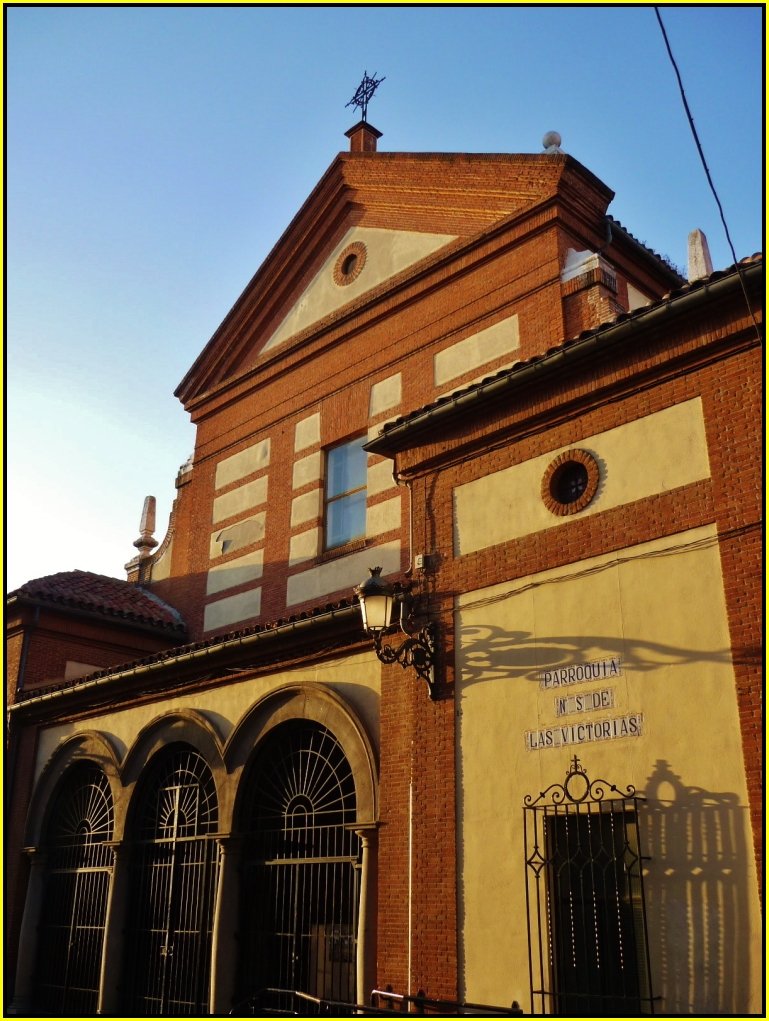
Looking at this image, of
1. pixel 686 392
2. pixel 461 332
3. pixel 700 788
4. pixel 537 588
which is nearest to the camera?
pixel 700 788

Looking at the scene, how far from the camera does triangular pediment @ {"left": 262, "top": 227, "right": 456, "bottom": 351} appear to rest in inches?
635

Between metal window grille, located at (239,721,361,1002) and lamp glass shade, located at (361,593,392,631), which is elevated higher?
lamp glass shade, located at (361,593,392,631)

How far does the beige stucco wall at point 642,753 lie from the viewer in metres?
6.91

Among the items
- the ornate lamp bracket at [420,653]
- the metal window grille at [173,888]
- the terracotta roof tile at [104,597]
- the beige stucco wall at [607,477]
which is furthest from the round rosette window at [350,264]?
the ornate lamp bracket at [420,653]

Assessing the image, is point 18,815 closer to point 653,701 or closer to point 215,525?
point 215,525

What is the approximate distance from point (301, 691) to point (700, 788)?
5284 millimetres

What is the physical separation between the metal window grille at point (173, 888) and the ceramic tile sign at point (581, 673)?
5562 mm

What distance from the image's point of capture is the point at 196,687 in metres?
13.2

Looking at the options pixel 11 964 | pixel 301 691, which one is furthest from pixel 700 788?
pixel 11 964

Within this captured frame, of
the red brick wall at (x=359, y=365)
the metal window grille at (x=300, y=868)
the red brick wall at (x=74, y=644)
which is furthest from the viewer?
the red brick wall at (x=74, y=644)

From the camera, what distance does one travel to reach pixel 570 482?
896cm

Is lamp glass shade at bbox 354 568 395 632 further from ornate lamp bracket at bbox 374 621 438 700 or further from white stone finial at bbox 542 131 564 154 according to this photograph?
white stone finial at bbox 542 131 564 154

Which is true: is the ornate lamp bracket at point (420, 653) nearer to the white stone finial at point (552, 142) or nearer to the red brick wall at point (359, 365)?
the red brick wall at point (359, 365)

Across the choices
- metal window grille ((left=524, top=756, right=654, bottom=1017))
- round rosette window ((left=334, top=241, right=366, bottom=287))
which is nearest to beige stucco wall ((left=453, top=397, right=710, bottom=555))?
metal window grille ((left=524, top=756, right=654, bottom=1017))
